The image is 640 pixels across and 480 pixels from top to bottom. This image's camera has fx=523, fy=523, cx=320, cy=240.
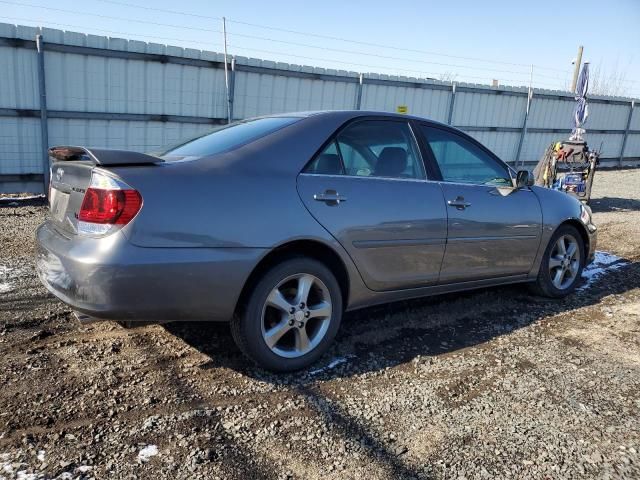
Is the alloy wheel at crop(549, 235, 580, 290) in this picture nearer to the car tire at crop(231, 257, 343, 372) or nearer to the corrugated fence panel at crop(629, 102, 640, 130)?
the car tire at crop(231, 257, 343, 372)

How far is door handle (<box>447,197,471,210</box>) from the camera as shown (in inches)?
151

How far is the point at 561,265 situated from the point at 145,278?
3.87 m

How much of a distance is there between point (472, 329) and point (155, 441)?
2.57 metres

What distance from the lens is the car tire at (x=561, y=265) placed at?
15.6ft

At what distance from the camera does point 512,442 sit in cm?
259

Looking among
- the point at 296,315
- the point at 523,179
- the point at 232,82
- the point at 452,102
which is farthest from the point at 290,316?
the point at 452,102

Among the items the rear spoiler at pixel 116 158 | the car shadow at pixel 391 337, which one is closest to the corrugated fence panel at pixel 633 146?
the car shadow at pixel 391 337

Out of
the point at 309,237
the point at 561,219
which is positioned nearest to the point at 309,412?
the point at 309,237

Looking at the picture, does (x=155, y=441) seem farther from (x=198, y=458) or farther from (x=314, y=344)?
(x=314, y=344)

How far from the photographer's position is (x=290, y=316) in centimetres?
314

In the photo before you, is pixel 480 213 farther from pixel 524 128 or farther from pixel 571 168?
pixel 524 128

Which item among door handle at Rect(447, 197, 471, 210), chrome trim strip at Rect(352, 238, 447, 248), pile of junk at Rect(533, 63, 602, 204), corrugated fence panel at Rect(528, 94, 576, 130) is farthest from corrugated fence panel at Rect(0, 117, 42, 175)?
corrugated fence panel at Rect(528, 94, 576, 130)

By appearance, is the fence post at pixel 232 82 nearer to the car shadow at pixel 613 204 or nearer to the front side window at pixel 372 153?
the front side window at pixel 372 153

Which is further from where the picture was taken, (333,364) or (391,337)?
(391,337)
